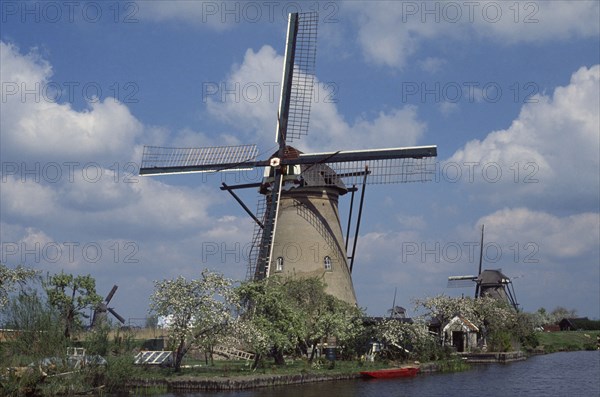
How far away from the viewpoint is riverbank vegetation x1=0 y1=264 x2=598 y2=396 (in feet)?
87.0

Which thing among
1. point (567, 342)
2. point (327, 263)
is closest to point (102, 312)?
point (327, 263)

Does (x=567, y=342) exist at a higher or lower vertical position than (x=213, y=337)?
higher

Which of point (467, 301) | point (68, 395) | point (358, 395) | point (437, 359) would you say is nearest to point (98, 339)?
point (68, 395)

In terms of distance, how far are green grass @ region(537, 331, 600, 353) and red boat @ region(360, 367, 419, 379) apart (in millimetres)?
37573

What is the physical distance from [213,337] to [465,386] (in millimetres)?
12160

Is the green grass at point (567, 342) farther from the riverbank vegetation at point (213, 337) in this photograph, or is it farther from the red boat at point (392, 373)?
the red boat at point (392, 373)

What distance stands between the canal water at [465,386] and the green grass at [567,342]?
32.6 m

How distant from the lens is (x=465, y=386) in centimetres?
3438

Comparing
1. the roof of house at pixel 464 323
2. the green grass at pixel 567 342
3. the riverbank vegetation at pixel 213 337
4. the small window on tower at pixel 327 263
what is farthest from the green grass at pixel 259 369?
the green grass at pixel 567 342

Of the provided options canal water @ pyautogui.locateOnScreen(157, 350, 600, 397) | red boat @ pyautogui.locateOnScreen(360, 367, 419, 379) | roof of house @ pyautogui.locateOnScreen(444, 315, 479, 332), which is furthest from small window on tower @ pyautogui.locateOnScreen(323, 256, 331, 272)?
roof of house @ pyautogui.locateOnScreen(444, 315, 479, 332)

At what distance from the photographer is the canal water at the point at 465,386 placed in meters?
29.9

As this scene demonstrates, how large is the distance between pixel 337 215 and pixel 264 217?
486cm

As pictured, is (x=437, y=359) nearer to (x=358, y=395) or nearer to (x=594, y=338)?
(x=358, y=395)

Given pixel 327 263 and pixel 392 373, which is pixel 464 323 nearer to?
pixel 327 263
